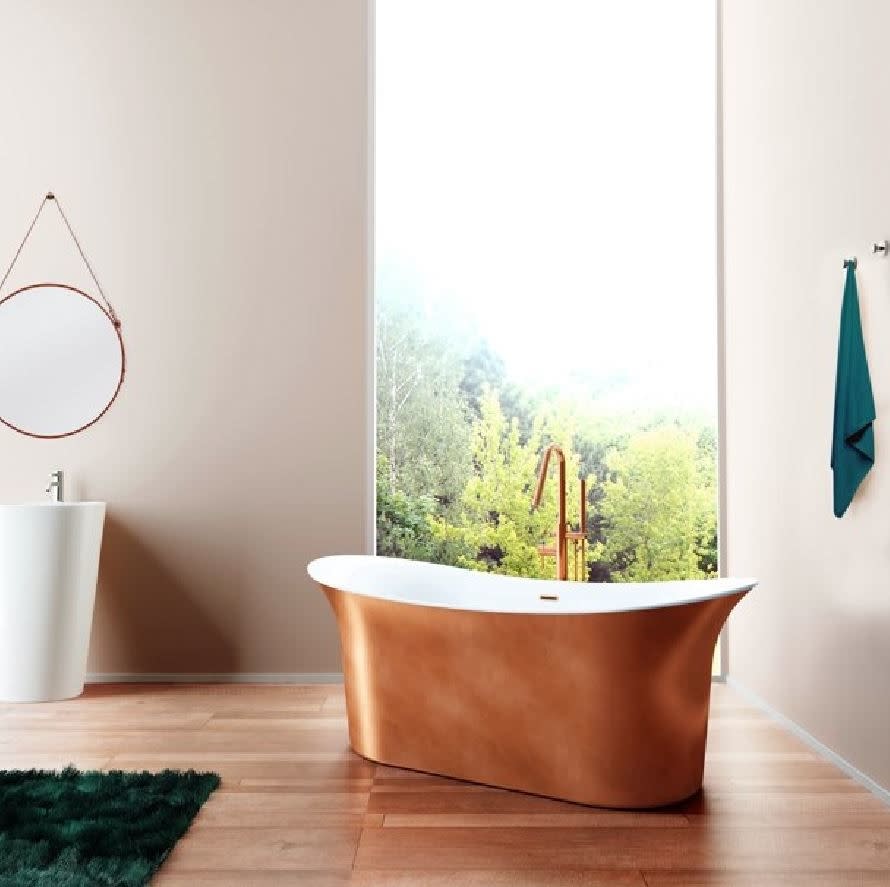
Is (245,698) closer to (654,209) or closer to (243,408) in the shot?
(243,408)

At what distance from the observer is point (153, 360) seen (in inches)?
179

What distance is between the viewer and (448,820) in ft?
8.80

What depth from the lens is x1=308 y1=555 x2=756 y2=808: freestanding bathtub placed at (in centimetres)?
277

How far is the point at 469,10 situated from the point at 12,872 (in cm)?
379

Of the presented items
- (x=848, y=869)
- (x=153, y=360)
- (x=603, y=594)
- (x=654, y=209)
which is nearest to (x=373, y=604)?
(x=603, y=594)

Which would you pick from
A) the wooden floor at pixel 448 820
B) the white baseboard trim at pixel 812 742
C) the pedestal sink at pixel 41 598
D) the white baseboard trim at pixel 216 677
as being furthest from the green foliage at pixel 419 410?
the white baseboard trim at pixel 812 742

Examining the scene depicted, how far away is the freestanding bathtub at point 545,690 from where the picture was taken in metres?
2.77

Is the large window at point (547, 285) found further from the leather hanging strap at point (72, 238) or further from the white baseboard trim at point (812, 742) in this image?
the leather hanging strap at point (72, 238)

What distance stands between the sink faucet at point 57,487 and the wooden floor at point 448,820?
1.06 metres

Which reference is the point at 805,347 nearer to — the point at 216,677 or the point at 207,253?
the point at 207,253

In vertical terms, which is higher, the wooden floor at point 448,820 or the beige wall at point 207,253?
the beige wall at point 207,253

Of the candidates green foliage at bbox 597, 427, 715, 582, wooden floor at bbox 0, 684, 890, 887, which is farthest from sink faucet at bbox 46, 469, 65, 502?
green foliage at bbox 597, 427, 715, 582

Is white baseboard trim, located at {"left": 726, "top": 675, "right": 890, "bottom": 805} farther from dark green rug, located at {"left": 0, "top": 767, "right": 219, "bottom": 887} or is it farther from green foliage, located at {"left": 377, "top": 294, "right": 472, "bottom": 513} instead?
dark green rug, located at {"left": 0, "top": 767, "right": 219, "bottom": 887}

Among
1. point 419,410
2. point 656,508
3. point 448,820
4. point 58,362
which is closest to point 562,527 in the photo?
point 656,508
